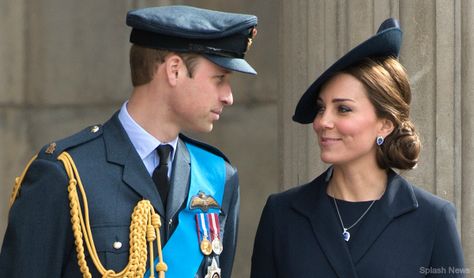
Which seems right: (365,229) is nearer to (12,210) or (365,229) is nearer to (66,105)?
(12,210)

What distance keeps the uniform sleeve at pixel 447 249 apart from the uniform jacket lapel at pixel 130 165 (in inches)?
33.6

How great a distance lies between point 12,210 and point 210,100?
2.15 ft

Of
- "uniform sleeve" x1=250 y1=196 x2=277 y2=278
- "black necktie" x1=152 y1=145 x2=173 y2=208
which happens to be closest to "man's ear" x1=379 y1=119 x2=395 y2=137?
"uniform sleeve" x1=250 y1=196 x2=277 y2=278

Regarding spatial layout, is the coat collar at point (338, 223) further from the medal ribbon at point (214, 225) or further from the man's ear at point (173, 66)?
the man's ear at point (173, 66)

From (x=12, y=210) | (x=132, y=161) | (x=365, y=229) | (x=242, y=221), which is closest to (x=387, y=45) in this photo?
(x=365, y=229)

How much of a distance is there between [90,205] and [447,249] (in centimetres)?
110

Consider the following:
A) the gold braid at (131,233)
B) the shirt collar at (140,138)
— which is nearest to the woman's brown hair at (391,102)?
the shirt collar at (140,138)

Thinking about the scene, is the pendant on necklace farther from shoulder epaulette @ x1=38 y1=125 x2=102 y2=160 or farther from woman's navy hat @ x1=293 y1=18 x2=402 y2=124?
shoulder epaulette @ x1=38 y1=125 x2=102 y2=160

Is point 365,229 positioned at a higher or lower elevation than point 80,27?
lower

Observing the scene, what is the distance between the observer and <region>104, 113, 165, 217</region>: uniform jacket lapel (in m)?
4.37

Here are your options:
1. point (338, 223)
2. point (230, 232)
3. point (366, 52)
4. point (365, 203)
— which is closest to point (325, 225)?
point (338, 223)

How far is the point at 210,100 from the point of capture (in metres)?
4.40

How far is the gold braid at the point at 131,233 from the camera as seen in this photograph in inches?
167

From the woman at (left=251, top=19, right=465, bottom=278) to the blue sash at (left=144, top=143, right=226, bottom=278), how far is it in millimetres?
276
